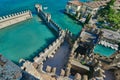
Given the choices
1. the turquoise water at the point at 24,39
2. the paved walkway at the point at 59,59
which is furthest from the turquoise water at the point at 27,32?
the paved walkway at the point at 59,59

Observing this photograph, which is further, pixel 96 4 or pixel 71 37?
pixel 96 4

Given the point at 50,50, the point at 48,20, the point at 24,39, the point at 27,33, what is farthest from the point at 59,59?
the point at 48,20

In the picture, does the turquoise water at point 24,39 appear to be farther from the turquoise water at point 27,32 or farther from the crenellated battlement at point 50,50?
the crenellated battlement at point 50,50

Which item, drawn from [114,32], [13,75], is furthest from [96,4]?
[13,75]

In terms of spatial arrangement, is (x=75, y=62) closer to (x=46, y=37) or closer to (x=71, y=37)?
(x=71, y=37)

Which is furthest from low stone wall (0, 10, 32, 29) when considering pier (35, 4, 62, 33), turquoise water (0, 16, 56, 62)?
pier (35, 4, 62, 33)

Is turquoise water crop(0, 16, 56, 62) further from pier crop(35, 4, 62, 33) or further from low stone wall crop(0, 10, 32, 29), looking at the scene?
pier crop(35, 4, 62, 33)

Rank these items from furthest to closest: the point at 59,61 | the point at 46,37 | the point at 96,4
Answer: the point at 96,4
the point at 46,37
the point at 59,61
